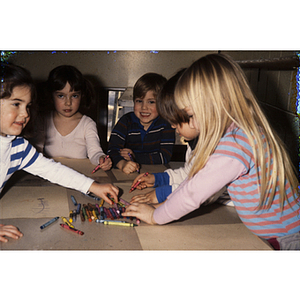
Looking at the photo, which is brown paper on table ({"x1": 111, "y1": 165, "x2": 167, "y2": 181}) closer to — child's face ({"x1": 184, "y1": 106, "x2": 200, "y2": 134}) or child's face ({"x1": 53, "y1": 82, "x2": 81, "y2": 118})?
child's face ({"x1": 184, "y1": 106, "x2": 200, "y2": 134})

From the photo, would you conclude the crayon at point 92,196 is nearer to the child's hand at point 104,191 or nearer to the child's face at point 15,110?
the child's hand at point 104,191

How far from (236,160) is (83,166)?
0.69 metres

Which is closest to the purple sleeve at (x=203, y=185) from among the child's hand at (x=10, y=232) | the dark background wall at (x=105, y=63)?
the child's hand at (x=10, y=232)

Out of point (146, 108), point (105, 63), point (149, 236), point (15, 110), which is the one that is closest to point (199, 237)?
point (149, 236)

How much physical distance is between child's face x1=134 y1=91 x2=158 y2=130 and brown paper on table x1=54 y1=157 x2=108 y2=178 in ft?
1.33

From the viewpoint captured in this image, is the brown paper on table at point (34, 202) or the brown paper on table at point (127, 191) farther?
the brown paper on table at point (127, 191)

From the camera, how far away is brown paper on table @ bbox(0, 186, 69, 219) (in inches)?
30.3

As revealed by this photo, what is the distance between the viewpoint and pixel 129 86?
2539mm

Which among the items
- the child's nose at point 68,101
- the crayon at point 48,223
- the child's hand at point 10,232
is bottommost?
the child's hand at point 10,232

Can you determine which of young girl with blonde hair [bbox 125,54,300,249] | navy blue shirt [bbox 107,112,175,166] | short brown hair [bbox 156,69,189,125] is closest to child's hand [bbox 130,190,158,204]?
young girl with blonde hair [bbox 125,54,300,249]

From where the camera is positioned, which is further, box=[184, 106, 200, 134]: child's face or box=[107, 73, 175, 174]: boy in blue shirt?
box=[107, 73, 175, 174]: boy in blue shirt

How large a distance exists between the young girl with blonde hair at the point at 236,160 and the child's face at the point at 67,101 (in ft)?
2.81

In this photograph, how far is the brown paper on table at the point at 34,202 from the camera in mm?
770

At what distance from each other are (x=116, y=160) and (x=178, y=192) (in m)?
0.59
